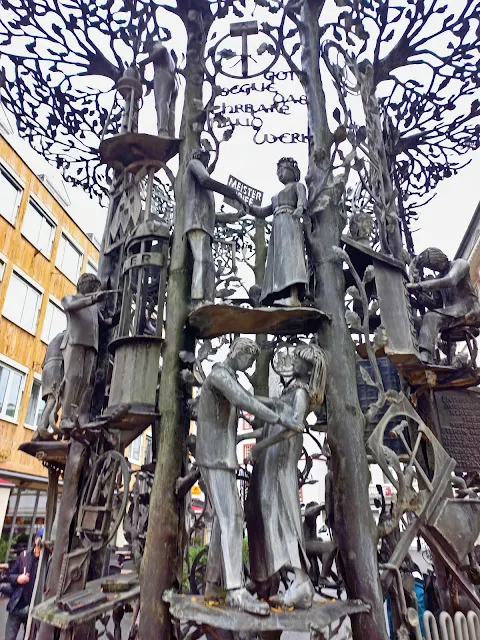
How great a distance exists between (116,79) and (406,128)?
5588 mm

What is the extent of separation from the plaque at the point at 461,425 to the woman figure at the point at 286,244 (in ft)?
8.28

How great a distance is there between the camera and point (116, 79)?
8328 millimetres

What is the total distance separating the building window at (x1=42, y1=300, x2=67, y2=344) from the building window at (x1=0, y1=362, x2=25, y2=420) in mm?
2495

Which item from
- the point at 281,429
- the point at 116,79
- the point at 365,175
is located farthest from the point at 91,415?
the point at 116,79

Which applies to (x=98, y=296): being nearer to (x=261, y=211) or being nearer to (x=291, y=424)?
(x=261, y=211)

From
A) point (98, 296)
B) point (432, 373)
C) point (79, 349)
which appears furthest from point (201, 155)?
point (432, 373)

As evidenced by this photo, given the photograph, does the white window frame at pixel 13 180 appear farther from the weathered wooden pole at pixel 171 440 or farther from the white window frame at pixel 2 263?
the weathered wooden pole at pixel 171 440

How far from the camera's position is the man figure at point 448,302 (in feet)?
19.5

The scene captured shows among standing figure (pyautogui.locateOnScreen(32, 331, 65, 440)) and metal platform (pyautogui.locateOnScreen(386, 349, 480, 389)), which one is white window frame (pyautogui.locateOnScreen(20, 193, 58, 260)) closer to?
standing figure (pyautogui.locateOnScreen(32, 331, 65, 440))

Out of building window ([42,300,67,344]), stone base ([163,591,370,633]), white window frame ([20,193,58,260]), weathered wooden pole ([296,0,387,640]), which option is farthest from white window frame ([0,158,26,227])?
stone base ([163,591,370,633])

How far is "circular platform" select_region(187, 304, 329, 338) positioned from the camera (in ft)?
16.3

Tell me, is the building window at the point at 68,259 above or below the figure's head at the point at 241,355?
above

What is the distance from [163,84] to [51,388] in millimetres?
5374

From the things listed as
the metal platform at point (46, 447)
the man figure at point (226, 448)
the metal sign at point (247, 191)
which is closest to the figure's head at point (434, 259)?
the metal sign at point (247, 191)
